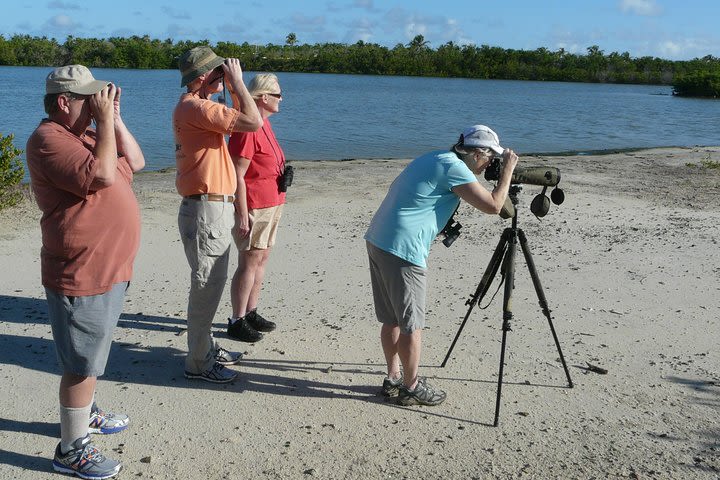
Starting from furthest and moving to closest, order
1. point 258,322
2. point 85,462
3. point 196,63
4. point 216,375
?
1. point 258,322
2. point 216,375
3. point 196,63
4. point 85,462

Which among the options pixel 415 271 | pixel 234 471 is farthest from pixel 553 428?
pixel 234 471

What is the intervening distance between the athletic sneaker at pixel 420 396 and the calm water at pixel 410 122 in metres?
14.4

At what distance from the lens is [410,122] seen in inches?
1227

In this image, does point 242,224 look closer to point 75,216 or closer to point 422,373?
point 422,373

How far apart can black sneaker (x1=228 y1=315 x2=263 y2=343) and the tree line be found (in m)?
86.1

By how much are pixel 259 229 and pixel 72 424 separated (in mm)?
1893

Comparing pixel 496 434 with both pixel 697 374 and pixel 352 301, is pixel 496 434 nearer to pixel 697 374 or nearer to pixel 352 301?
pixel 697 374

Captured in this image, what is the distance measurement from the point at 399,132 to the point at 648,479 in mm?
24186

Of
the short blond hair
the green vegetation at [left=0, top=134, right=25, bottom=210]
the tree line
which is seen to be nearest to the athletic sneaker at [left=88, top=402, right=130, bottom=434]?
the short blond hair

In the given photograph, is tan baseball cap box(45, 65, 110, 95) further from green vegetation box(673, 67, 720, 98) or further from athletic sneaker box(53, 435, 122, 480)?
green vegetation box(673, 67, 720, 98)

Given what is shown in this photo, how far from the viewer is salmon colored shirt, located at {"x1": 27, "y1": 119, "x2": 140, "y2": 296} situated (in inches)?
126

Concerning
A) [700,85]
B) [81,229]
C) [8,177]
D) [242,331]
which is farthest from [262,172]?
[700,85]

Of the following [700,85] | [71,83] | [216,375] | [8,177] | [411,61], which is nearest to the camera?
[71,83]

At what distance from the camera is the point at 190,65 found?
4.30 m
